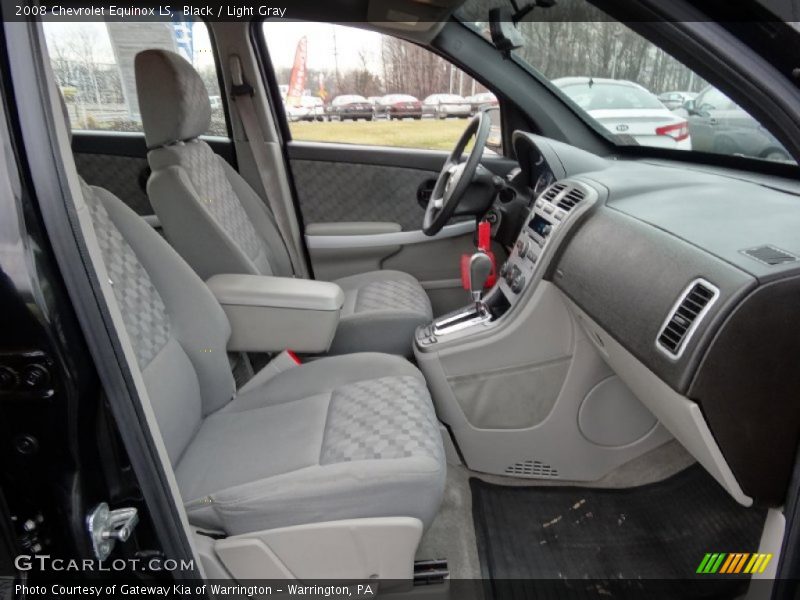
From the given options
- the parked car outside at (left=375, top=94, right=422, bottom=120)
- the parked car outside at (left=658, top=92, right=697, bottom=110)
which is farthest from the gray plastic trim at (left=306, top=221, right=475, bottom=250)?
the parked car outside at (left=658, top=92, right=697, bottom=110)

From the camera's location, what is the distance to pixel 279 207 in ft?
7.68

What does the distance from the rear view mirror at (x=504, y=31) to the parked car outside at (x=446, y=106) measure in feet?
1.08

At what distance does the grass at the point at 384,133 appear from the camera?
7.74ft

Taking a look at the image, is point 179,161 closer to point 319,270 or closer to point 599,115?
point 319,270

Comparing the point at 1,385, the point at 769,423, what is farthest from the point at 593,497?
the point at 1,385

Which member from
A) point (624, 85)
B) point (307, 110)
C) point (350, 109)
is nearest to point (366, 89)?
point (350, 109)

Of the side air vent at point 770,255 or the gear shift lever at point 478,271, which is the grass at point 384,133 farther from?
the side air vent at point 770,255

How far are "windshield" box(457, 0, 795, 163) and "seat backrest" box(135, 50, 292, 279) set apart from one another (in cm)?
94

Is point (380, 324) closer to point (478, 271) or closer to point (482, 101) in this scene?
point (478, 271)

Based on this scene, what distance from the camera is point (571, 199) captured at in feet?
4.69

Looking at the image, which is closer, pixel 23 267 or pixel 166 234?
pixel 23 267

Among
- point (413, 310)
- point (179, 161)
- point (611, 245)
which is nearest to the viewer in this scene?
point (611, 245)

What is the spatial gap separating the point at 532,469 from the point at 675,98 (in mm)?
Result: 1093

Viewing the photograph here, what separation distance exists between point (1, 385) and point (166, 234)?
41.7 inches
